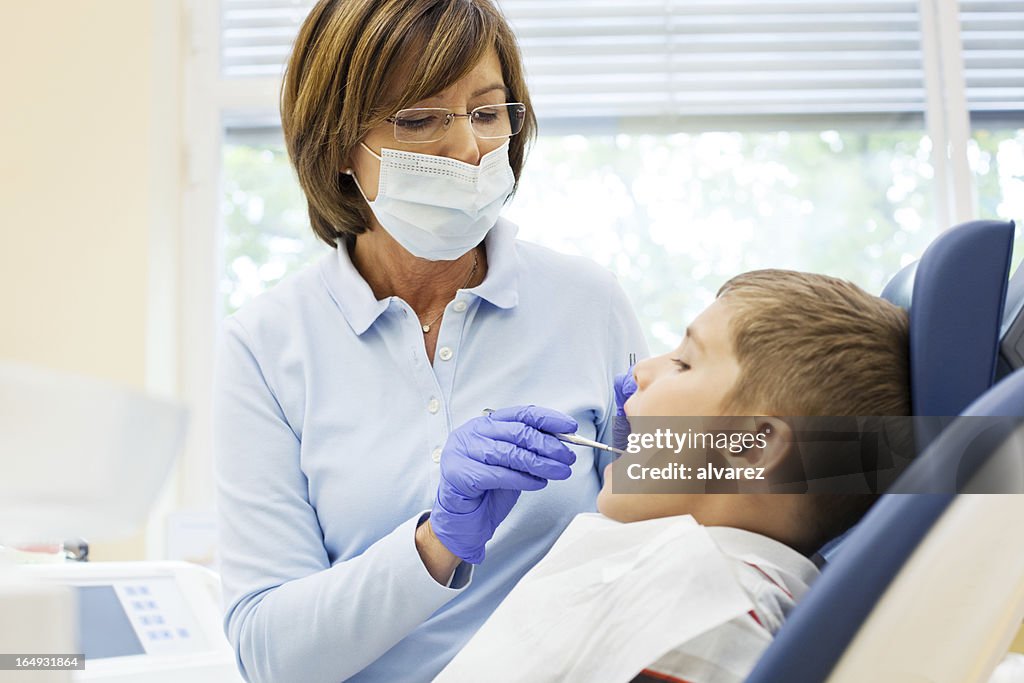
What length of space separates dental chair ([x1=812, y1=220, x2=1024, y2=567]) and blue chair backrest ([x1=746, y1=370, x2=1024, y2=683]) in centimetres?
23

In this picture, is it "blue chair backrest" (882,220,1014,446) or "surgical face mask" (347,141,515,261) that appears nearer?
"blue chair backrest" (882,220,1014,446)

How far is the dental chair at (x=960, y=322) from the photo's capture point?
93 cm

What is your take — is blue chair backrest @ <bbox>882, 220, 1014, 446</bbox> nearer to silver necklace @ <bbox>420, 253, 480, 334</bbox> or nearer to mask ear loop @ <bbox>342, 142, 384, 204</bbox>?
silver necklace @ <bbox>420, 253, 480, 334</bbox>

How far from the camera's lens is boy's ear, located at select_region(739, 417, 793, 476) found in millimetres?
954

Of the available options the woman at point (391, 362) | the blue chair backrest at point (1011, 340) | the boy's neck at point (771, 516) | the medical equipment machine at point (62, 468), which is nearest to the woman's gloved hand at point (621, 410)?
the woman at point (391, 362)

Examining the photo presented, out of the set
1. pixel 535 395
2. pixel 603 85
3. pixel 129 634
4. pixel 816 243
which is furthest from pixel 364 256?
pixel 816 243

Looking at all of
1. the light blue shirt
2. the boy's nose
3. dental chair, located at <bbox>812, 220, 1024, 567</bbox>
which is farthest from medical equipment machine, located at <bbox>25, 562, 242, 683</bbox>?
dental chair, located at <bbox>812, 220, 1024, 567</bbox>

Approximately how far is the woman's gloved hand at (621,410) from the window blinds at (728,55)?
137cm

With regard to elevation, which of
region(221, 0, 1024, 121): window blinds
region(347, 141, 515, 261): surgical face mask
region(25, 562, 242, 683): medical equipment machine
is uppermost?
region(221, 0, 1024, 121): window blinds

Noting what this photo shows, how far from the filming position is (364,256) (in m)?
1.46

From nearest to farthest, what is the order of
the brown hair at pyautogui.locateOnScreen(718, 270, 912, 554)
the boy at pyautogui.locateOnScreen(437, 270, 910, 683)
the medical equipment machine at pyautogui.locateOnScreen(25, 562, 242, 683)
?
the boy at pyautogui.locateOnScreen(437, 270, 910, 683)
the brown hair at pyautogui.locateOnScreen(718, 270, 912, 554)
the medical equipment machine at pyautogui.locateOnScreen(25, 562, 242, 683)

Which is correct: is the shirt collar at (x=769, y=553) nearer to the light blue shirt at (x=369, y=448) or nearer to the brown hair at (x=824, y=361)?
the brown hair at (x=824, y=361)

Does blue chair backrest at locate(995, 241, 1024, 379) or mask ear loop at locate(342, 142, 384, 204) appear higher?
mask ear loop at locate(342, 142, 384, 204)

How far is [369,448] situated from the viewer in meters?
1.27
